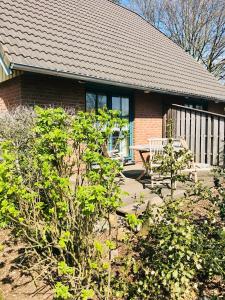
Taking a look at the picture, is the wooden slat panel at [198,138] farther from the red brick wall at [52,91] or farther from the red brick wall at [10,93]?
the red brick wall at [10,93]

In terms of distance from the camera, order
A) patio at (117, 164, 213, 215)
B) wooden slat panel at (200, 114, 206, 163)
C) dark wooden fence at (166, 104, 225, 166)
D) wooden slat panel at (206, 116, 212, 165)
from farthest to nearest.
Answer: wooden slat panel at (200, 114, 206, 163) → wooden slat panel at (206, 116, 212, 165) → dark wooden fence at (166, 104, 225, 166) → patio at (117, 164, 213, 215)

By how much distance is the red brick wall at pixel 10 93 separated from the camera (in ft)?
25.5

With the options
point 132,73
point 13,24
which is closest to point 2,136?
point 13,24

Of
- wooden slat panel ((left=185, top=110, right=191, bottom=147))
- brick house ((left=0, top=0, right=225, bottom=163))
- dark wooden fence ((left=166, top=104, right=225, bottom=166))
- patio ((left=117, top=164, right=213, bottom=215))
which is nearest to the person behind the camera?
patio ((left=117, top=164, right=213, bottom=215))

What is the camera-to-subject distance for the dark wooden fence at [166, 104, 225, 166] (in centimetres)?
895

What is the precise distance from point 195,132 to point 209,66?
71.6 ft

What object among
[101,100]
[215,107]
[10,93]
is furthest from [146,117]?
[215,107]

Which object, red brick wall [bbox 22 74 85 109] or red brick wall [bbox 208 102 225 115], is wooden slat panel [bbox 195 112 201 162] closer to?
red brick wall [bbox 22 74 85 109]

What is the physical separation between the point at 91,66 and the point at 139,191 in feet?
13.7

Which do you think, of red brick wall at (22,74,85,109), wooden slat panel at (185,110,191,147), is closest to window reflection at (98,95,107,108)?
red brick wall at (22,74,85,109)

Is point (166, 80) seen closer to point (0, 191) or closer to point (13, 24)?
point (13, 24)

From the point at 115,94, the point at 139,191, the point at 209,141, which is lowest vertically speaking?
the point at 139,191

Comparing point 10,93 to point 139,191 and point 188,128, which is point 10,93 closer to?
point 139,191

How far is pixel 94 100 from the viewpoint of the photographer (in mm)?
9688
